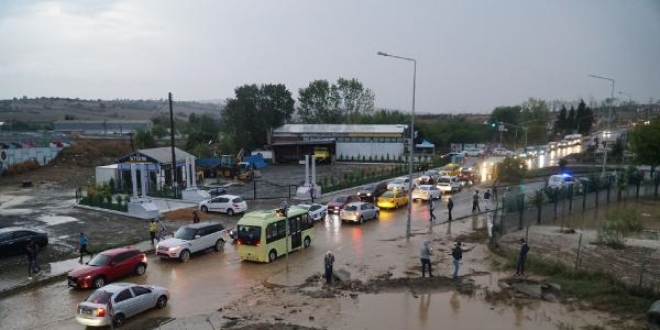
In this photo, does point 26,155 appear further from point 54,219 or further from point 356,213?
point 356,213

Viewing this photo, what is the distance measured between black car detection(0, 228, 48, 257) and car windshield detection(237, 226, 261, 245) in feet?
32.4

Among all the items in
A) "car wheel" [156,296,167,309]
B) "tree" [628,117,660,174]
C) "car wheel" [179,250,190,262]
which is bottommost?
"car wheel" [179,250,190,262]

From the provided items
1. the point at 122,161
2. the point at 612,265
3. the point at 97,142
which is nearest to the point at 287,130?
the point at 97,142

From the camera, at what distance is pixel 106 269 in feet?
60.0

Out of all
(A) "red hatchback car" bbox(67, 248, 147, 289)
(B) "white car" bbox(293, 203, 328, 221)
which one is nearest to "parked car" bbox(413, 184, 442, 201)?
(B) "white car" bbox(293, 203, 328, 221)

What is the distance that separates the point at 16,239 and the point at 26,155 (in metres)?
40.2

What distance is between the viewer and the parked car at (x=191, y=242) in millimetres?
21500

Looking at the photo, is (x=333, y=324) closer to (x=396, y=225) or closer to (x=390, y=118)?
(x=396, y=225)

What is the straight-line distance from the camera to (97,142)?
235 ft

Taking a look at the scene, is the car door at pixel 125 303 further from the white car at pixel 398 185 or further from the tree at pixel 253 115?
the tree at pixel 253 115

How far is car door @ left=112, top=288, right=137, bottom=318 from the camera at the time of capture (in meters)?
14.3

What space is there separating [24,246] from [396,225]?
19193 millimetres

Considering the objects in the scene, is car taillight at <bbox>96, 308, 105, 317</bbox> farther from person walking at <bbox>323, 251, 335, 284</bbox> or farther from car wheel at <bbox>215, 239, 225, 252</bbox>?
car wheel at <bbox>215, 239, 225, 252</bbox>

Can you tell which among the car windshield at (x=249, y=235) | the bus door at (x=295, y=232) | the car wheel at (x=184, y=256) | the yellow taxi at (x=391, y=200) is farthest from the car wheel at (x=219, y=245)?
the yellow taxi at (x=391, y=200)
